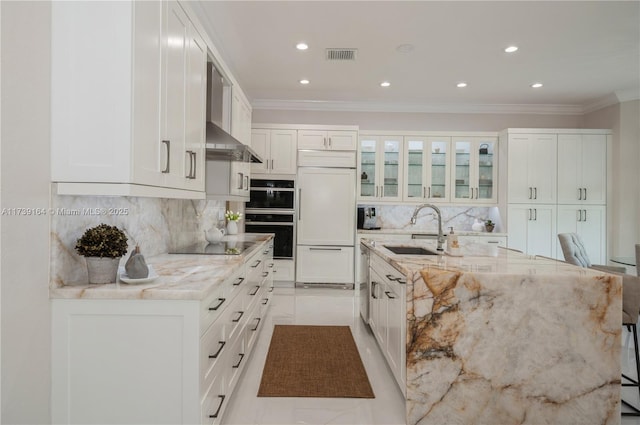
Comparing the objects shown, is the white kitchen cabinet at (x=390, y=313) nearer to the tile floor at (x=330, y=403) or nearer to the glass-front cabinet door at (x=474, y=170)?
the tile floor at (x=330, y=403)

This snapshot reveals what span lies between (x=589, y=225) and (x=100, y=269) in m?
6.09

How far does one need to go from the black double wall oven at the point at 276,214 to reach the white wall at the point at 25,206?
378 centimetres

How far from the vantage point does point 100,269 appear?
1628mm

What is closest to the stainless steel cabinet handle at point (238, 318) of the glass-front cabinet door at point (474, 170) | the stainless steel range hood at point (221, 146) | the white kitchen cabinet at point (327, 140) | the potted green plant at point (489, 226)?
the stainless steel range hood at point (221, 146)

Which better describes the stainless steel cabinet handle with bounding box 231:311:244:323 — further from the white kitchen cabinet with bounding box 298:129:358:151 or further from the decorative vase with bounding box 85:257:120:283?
the white kitchen cabinet with bounding box 298:129:358:151

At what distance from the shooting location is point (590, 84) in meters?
4.75

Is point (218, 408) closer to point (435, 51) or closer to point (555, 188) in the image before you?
point (435, 51)

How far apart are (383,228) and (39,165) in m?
4.91

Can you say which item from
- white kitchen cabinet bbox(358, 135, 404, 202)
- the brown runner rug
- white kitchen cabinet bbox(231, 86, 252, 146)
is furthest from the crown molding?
the brown runner rug

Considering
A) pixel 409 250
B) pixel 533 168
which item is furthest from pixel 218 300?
pixel 533 168

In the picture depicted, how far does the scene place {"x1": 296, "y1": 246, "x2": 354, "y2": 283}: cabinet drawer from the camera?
5367 millimetres

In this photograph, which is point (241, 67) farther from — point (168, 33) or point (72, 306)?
point (72, 306)

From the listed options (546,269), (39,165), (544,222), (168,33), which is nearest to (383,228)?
(544,222)

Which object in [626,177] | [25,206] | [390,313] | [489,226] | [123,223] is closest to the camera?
[25,206]
